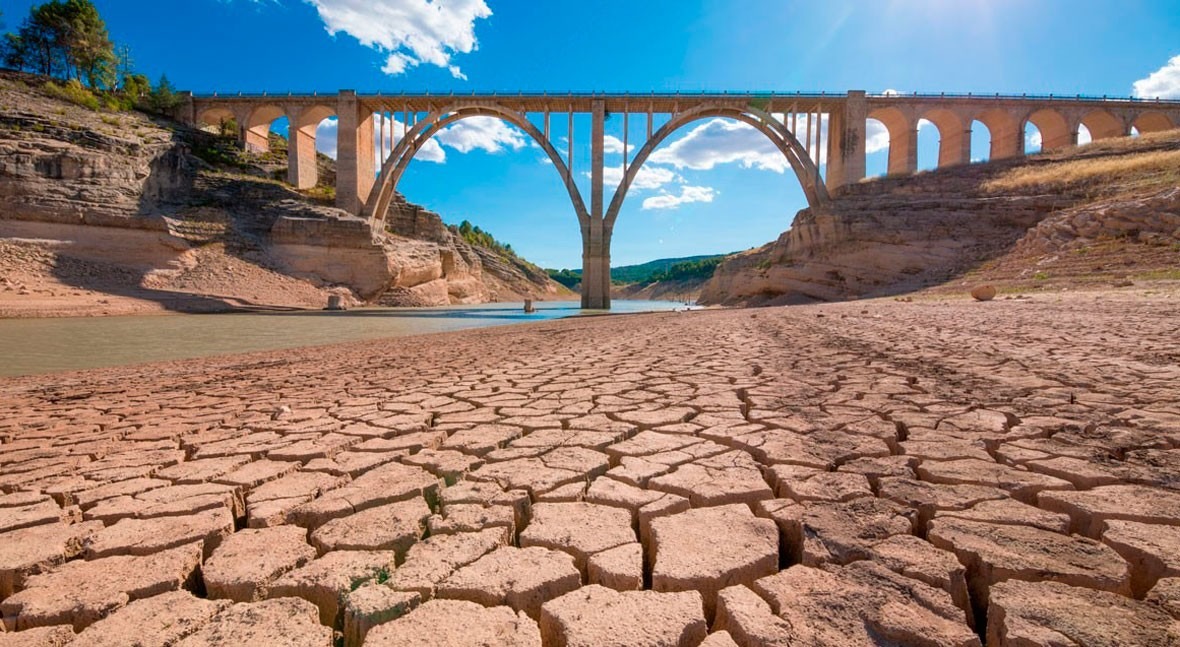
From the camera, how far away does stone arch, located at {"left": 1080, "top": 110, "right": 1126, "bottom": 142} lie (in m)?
25.7

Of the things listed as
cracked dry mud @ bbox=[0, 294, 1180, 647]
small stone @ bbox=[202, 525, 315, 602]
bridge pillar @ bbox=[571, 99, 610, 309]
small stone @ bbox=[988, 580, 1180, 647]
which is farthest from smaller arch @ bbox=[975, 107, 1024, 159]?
small stone @ bbox=[202, 525, 315, 602]

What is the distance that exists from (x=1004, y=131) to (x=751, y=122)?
1271cm

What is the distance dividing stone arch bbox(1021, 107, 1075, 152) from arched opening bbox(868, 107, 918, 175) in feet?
18.1

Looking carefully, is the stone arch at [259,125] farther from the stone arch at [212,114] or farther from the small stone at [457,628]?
the small stone at [457,628]

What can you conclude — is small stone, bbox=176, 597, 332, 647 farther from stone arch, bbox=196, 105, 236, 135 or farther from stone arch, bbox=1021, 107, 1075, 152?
stone arch, bbox=196, 105, 236, 135

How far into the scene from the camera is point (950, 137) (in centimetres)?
2633

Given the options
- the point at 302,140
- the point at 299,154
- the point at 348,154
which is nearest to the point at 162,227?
the point at 299,154

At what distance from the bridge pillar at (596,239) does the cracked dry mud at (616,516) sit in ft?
70.1

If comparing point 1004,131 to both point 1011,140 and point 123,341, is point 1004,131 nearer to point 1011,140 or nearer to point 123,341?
point 1011,140

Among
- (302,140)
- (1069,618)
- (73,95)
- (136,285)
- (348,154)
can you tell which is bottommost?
(1069,618)

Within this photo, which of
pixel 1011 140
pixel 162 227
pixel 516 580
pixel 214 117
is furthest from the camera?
pixel 214 117

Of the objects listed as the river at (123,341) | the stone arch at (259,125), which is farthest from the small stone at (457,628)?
the stone arch at (259,125)

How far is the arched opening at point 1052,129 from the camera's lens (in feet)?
83.2

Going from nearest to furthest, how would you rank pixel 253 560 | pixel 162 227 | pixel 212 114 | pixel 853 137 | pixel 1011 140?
pixel 253 560, pixel 162 227, pixel 853 137, pixel 1011 140, pixel 212 114
